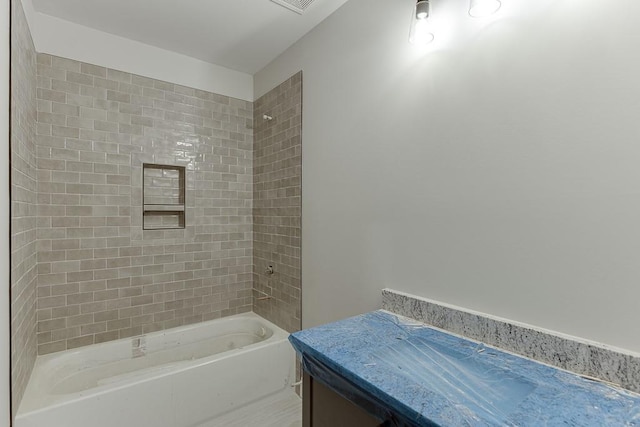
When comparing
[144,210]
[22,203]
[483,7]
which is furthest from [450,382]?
[144,210]

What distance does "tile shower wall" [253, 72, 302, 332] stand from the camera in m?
2.42

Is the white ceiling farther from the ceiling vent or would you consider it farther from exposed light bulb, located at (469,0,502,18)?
exposed light bulb, located at (469,0,502,18)

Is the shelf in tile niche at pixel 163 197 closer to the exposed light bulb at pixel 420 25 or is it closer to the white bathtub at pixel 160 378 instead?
the white bathtub at pixel 160 378

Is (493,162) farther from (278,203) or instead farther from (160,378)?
(160,378)

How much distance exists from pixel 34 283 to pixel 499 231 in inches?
108

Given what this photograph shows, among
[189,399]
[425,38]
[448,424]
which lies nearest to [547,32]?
[425,38]

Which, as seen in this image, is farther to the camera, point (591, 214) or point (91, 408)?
point (91, 408)

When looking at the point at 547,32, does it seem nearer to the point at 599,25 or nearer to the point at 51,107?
the point at 599,25

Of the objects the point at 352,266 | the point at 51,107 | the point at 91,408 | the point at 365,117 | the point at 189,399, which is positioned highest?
the point at 51,107

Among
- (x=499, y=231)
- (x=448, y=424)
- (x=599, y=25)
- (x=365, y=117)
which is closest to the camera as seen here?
(x=448, y=424)

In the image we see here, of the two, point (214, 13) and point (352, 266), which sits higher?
point (214, 13)

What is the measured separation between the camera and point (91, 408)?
1687mm

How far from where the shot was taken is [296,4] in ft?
6.56

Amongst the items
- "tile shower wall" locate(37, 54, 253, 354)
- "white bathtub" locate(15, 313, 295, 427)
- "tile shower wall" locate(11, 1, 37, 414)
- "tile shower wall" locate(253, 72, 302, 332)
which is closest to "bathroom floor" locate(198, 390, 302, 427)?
"white bathtub" locate(15, 313, 295, 427)
